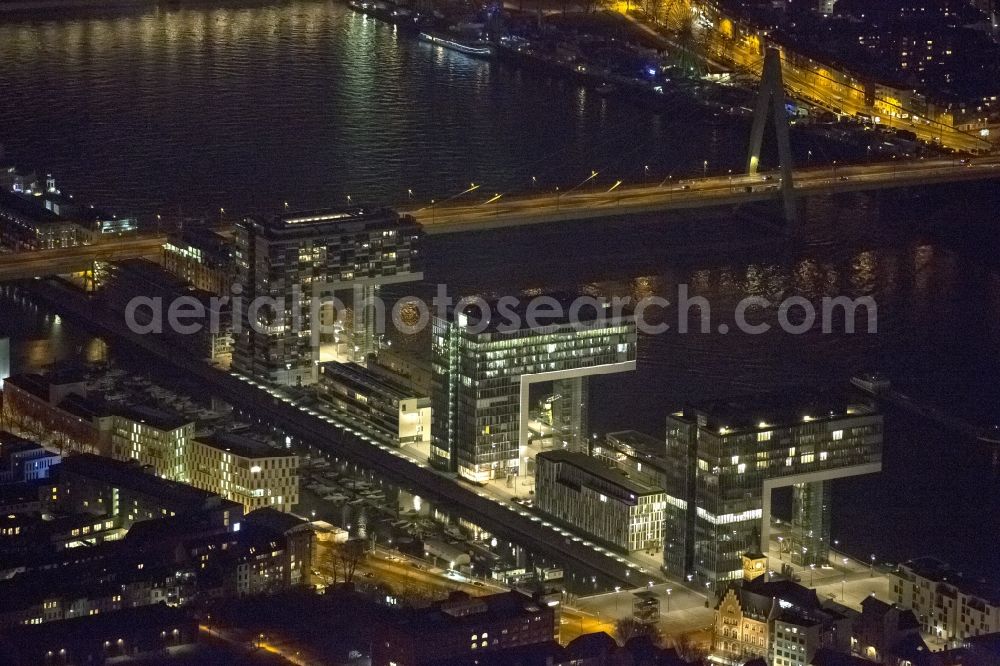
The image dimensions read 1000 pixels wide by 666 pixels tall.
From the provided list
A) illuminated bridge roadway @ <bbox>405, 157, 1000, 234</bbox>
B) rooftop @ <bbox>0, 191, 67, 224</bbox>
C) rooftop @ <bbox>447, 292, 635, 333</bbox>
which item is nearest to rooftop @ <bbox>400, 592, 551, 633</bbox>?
rooftop @ <bbox>447, 292, 635, 333</bbox>

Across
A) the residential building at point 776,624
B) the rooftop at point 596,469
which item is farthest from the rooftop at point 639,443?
the residential building at point 776,624

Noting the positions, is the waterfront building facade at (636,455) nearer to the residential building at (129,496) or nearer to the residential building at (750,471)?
the residential building at (750,471)

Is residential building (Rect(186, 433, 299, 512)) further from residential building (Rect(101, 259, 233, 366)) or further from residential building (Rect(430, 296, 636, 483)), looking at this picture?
residential building (Rect(101, 259, 233, 366))

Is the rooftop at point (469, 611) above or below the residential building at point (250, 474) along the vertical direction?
above

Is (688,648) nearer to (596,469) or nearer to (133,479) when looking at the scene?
(596,469)

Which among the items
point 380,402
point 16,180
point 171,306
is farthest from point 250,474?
point 16,180

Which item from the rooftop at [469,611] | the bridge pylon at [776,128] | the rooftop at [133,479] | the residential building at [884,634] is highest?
the bridge pylon at [776,128]
